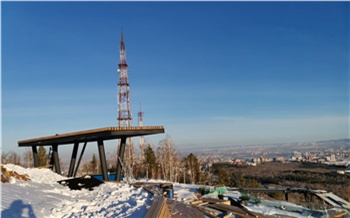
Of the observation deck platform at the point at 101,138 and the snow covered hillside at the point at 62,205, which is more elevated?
the observation deck platform at the point at 101,138

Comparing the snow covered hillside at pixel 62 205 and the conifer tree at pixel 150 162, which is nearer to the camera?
the snow covered hillside at pixel 62 205

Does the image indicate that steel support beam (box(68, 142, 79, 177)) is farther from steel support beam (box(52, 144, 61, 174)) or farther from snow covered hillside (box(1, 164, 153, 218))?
snow covered hillside (box(1, 164, 153, 218))

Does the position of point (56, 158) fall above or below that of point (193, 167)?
above

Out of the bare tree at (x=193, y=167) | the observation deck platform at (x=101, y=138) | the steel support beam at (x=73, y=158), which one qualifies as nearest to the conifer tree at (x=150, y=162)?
the bare tree at (x=193, y=167)

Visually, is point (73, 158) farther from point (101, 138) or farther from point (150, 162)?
point (150, 162)

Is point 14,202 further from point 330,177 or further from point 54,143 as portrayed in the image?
point 330,177

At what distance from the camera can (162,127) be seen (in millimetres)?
11750

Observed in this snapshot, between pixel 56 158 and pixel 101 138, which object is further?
pixel 56 158

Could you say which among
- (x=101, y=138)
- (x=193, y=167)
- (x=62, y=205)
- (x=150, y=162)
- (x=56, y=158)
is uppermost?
(x=101, y=138)

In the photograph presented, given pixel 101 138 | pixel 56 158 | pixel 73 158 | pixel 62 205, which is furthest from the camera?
pixel 56 158

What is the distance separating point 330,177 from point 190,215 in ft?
108

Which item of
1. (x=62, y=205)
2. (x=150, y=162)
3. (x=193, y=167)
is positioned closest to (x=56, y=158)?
(x=62, y=205)

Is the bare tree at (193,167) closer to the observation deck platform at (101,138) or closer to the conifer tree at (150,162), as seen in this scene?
the conifer tree at (150,162)

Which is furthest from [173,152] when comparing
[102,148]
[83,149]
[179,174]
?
[102,148]
